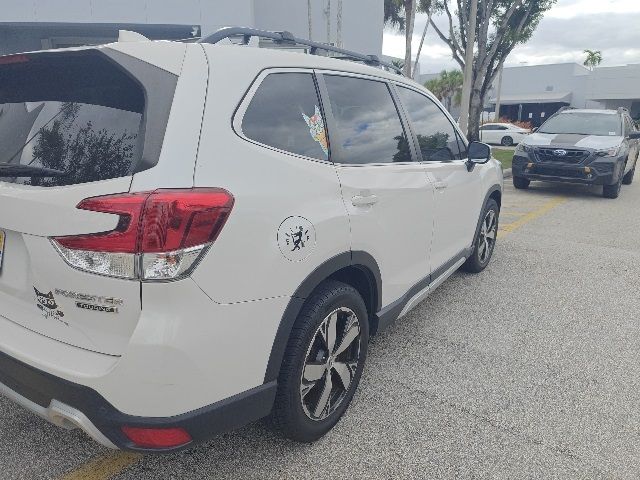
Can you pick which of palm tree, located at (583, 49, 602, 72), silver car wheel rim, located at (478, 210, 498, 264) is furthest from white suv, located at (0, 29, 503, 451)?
palm tree, located at (583, 49, 602, 72)

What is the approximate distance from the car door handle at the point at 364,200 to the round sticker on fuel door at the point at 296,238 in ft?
1.27

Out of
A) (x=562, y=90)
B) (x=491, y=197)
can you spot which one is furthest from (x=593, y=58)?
(x=491, y=197)

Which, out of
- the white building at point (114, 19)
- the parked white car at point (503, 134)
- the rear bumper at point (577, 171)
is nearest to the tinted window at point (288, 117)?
the rear bumper at point (577, 171)

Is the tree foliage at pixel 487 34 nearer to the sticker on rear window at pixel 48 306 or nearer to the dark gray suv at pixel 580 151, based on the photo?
the dark gray suv at pixel 580 151

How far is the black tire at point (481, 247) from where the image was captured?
458cm

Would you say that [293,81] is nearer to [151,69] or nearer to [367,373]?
[151,69]

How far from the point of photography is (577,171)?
8914mm

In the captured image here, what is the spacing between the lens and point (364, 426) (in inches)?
99.1

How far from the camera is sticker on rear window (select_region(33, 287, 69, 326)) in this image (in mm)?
1765

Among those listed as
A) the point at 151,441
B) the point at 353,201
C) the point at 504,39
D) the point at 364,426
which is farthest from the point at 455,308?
the point at 504,39

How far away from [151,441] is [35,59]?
1555 mm

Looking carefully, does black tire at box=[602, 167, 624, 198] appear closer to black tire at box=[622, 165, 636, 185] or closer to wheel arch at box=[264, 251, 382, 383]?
black tire at box=[622, 165, 636, 185]

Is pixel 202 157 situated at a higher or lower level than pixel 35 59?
lower

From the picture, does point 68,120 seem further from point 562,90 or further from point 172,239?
point 562,90
